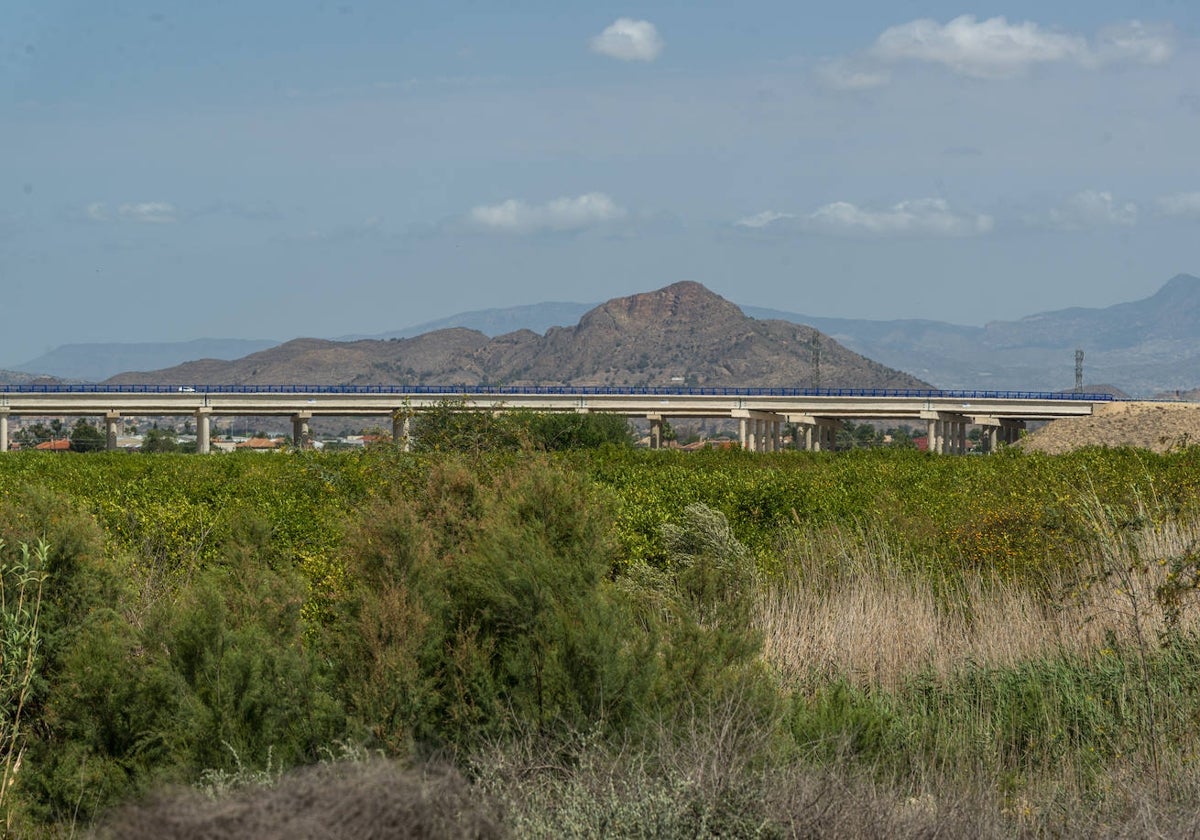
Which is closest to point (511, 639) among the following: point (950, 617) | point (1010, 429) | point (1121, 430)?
point (950, 617)

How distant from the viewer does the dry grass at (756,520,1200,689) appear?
9.95m

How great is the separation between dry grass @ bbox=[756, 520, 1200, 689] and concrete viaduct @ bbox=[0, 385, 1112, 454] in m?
68.8

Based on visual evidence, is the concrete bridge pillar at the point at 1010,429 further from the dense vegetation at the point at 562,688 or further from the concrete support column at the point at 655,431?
the dense vegetation at the point at 562,688

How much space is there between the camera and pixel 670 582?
1220 cm

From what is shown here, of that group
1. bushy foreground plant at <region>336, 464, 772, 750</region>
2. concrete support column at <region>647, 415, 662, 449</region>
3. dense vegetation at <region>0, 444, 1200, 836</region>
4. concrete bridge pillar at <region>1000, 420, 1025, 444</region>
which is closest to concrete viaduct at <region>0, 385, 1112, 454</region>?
concrete support column at <region>647, 415, 662, 449</region>

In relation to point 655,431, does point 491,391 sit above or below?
above

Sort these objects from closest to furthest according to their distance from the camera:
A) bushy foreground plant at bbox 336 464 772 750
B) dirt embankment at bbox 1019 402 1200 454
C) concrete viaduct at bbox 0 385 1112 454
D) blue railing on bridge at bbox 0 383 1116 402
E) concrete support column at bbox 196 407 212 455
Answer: bushy foreground plant at bbox 336 464 772 750 < dirt embankment at bbox 1019 402 1200 454 < concrete support column at bbox 196 407 212 455 < concrete viaduct at bbox 0 385 1112 454 < blue railing on bridge at bbox 0 383 1116 402

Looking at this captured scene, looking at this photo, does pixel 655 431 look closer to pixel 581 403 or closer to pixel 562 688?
pixel 581 403

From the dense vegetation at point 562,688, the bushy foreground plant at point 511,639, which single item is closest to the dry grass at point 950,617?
the dense vegetation at point 562,688

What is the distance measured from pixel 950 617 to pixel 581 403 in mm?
71540

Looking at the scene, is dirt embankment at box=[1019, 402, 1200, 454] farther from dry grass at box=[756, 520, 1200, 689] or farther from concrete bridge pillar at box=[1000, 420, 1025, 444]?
dry grass at box=[756, 520, 1200, 689]

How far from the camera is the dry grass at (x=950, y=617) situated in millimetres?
9945

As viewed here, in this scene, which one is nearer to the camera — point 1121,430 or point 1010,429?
point 1121,430

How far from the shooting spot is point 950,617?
1095 cm
